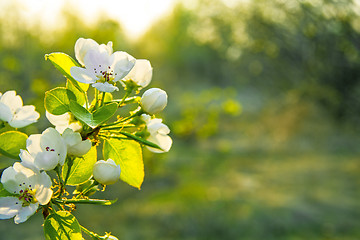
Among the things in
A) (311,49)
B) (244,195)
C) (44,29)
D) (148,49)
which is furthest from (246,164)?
(148,49)

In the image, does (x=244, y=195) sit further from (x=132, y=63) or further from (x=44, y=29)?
(x=132, y=63)

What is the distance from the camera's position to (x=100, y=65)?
562mm

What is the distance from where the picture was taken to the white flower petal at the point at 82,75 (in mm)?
509

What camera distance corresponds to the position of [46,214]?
51 cm

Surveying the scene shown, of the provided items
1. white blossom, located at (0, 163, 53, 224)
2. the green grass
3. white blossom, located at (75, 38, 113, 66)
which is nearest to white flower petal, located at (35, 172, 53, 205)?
white blossom, located at (0, 163, 53, 224)

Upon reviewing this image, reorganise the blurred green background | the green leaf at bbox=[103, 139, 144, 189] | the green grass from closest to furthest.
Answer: the green leaf at bbox=[103, 139, 144, 189] < the blurred green background < the green grass

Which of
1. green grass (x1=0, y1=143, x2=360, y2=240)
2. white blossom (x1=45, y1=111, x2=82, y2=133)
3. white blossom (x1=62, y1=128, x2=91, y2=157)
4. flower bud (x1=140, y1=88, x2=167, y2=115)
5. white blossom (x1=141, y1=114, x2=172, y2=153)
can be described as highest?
green grass (x1=0, y1=143, x2=360, y2=240)

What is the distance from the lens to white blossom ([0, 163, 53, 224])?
482 mm

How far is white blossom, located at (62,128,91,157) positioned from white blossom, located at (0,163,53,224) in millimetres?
51

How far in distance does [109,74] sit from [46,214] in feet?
0.78

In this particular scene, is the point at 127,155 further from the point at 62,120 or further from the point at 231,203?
the point at 231,203

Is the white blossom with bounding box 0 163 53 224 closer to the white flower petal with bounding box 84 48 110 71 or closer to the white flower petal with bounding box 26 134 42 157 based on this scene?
the white flower petal with bounding box 26 134 42 157

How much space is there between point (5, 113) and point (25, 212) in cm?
17

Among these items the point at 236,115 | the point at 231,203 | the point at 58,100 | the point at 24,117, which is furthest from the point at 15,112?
the point at 231,203
